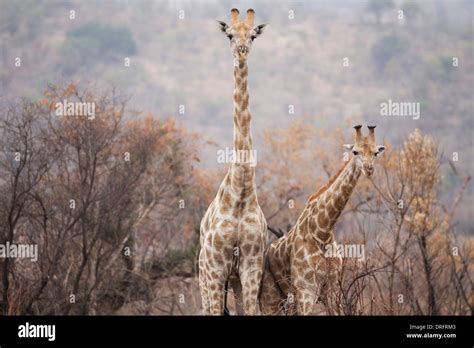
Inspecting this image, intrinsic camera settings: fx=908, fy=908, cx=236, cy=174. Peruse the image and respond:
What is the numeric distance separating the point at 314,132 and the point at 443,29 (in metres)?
56.5

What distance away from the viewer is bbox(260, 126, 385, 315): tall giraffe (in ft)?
39.7

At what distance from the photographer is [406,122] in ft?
237

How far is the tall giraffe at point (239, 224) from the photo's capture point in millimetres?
11891

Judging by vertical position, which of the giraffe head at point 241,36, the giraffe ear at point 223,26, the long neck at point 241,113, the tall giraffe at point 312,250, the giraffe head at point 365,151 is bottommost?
the tall giraffe at point 312,250

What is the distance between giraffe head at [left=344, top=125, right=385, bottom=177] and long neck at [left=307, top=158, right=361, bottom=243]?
8.5 inches

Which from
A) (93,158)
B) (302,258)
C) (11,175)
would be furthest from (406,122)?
(302,258)

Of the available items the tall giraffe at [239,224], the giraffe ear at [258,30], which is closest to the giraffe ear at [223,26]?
the tall giraffe at [239,224]

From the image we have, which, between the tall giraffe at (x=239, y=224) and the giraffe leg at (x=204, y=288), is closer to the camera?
the tall giraffe at (x=239, y=224)

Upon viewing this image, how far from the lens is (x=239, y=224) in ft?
39.1

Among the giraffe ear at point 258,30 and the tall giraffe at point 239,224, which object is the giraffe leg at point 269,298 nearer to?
the tall giraffe at point 239,224

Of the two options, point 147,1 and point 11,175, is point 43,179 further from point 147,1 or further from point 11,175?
point 147,1

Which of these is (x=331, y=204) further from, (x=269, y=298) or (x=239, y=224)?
(x=269, y=298)

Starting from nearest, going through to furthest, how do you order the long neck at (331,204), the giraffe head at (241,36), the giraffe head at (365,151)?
the giraffe head at (241,36)
the giraffe head at (365,151)
the long neck at (331,204)

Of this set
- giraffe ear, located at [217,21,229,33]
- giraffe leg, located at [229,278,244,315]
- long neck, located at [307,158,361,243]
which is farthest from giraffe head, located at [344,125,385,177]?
giraffe leg, located at [229,278,244,315]
